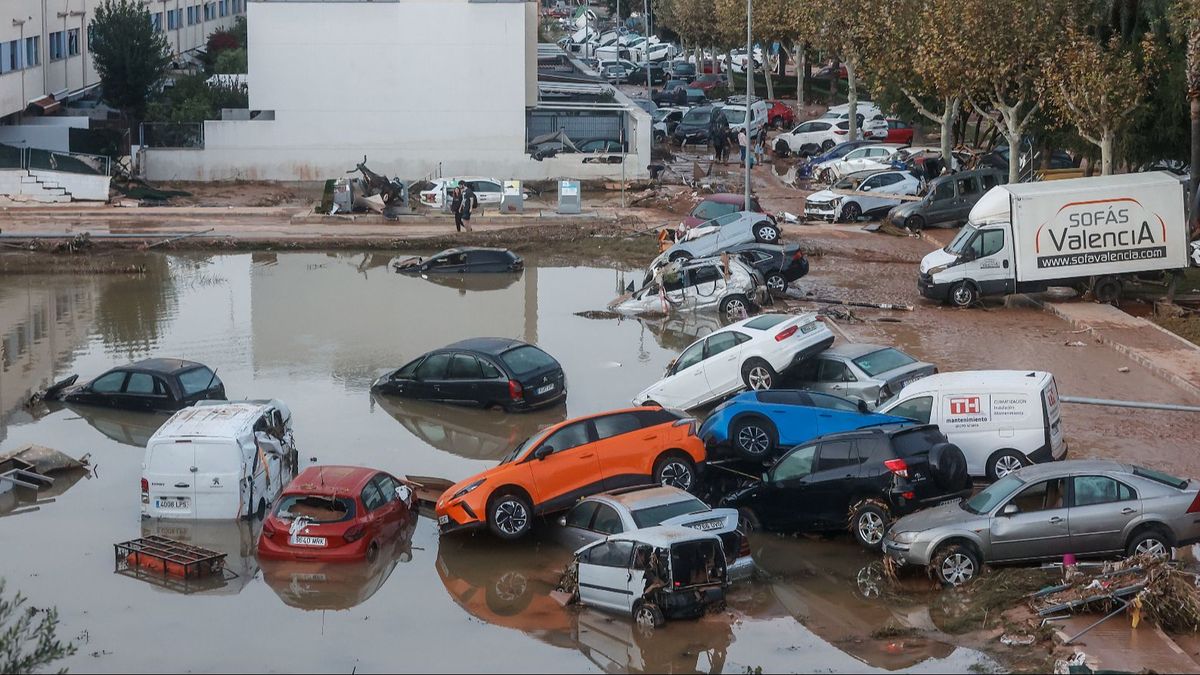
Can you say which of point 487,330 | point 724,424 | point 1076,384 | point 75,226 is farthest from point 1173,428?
point 75,226

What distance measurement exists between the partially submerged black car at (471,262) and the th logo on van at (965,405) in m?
18.5

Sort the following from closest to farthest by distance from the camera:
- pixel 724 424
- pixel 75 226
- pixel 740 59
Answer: pixel 724 424
pixel 75 226
pixel 740 59

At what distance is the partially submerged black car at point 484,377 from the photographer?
22578mm

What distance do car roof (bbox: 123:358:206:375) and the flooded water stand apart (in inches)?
30.3

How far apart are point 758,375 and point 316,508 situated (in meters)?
7.88

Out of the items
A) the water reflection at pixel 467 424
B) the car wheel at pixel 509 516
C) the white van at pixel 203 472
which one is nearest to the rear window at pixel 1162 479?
the car wheel at pixel 509 516

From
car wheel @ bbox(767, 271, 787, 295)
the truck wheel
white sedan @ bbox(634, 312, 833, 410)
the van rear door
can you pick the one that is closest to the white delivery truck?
the truck wheel

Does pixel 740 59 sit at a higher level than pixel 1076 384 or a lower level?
higher

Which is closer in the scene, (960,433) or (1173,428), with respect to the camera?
(960,433)

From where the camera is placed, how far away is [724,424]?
1880 cm

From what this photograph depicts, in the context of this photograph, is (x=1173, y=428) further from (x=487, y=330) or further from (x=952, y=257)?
(x=487, y=330)

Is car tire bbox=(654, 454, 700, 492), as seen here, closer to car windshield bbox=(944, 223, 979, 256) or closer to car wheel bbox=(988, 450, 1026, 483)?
car wheel bbox=(988, 450, 1026, 483)

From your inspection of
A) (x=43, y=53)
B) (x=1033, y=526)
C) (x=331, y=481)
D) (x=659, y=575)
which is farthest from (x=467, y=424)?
(x=43, y=53)

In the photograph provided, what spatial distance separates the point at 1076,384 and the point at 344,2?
33.7 m
